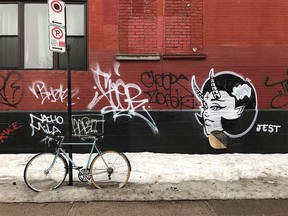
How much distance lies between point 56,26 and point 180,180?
357 cm

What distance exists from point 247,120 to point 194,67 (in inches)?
69.8

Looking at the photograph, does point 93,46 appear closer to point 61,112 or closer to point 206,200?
point 61,112

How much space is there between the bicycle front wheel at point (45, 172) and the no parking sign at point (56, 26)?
186cm

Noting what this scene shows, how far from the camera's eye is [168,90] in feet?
27.5

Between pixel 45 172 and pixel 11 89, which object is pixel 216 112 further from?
pixel 11 89

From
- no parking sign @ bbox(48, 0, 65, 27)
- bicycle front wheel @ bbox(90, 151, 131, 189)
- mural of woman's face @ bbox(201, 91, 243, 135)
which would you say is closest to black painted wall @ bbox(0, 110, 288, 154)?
mural of woman's face @ bbox(201, 91, 243, 135)

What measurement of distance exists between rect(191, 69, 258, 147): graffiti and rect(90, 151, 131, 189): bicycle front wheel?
2802 millimetres

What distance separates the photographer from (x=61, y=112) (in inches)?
324

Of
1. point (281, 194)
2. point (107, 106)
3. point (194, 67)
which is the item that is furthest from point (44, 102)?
point (281, 194)

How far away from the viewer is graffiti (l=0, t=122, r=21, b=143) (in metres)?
8.20

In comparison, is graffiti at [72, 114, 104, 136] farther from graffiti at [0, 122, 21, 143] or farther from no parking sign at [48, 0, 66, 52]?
no parking sign at [48, 0, 66, 52]

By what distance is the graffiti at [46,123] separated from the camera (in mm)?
8234

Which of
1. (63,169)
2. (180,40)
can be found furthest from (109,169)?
(180,40)

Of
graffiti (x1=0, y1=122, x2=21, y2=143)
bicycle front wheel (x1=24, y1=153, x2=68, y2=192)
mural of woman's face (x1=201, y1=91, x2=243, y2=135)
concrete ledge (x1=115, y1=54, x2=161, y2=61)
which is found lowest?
bicycle front wheel (x1=24, y1=153, x2=68, y2=192)
